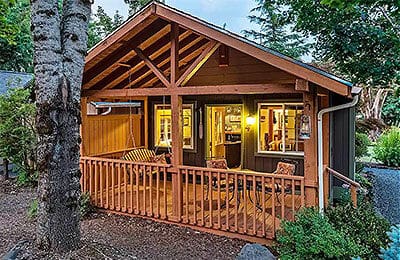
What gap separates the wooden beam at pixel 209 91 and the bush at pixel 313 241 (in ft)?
6.21

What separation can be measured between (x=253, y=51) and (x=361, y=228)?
3.15 metres

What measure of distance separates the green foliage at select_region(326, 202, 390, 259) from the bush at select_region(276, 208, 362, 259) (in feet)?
0.80

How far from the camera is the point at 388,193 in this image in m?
10.4

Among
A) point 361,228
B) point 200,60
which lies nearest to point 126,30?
point 200,60

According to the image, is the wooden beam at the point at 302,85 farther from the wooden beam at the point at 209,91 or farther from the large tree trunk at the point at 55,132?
the large tree trunk at the point at 55,132

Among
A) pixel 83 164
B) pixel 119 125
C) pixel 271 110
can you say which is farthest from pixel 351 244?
pixel 119 125

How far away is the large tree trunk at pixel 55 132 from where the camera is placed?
155 inches

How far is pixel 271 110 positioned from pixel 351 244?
4810 mm

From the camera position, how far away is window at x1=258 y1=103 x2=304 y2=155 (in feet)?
29.3

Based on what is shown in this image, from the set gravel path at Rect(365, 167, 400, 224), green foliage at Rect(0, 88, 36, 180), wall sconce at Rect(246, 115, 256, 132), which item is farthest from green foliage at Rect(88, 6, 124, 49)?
gravel path at Rect(365, 167, 400, 224)

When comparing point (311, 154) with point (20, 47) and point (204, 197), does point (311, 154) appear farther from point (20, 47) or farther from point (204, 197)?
point (20, 47)

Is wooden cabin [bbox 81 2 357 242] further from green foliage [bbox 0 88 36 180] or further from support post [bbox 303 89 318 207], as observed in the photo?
green foliage [bbox 0 88 36 180]

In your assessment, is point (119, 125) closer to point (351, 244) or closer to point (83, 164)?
point (83, 164)

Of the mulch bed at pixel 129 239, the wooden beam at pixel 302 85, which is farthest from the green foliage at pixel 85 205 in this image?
the wooden beam at pixel 302 85
